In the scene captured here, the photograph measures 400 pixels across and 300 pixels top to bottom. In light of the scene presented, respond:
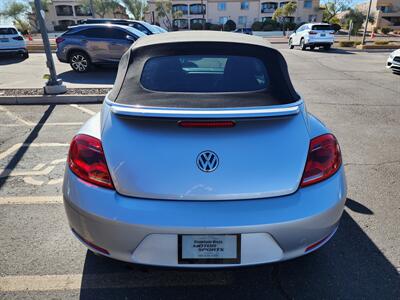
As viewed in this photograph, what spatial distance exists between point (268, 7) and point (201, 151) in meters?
78.1

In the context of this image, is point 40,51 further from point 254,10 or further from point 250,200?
point 254,10

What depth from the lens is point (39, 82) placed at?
10.4 m

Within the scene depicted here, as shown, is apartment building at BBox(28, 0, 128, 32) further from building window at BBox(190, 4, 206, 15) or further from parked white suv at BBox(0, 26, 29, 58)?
parked white suv at BBox(0, 26, 29, 58)

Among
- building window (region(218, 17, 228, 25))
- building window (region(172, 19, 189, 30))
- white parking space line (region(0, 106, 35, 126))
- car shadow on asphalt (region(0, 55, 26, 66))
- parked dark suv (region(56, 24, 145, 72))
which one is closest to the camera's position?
white parking space line (region(0, 106, 35, 126))

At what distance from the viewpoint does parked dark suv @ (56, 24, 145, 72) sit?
1113 cm

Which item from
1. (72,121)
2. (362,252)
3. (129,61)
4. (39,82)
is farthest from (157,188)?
(39,82)

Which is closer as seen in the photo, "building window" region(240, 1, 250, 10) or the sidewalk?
the sidewalk

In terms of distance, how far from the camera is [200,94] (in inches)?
85.9

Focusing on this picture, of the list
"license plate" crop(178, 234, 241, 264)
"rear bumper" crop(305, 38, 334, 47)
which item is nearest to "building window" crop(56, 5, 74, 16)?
→ "rear bumper" crop(305, 38, 334, 47)

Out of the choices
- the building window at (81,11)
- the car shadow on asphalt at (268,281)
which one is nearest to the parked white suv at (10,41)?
the car shadow on asphalt at (268,281)

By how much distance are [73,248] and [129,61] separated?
161 centimetres

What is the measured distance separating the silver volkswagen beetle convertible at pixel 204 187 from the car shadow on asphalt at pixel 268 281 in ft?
1.21

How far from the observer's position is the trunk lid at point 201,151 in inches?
70.1

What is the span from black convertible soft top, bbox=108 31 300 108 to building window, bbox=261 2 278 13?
76405 mm
